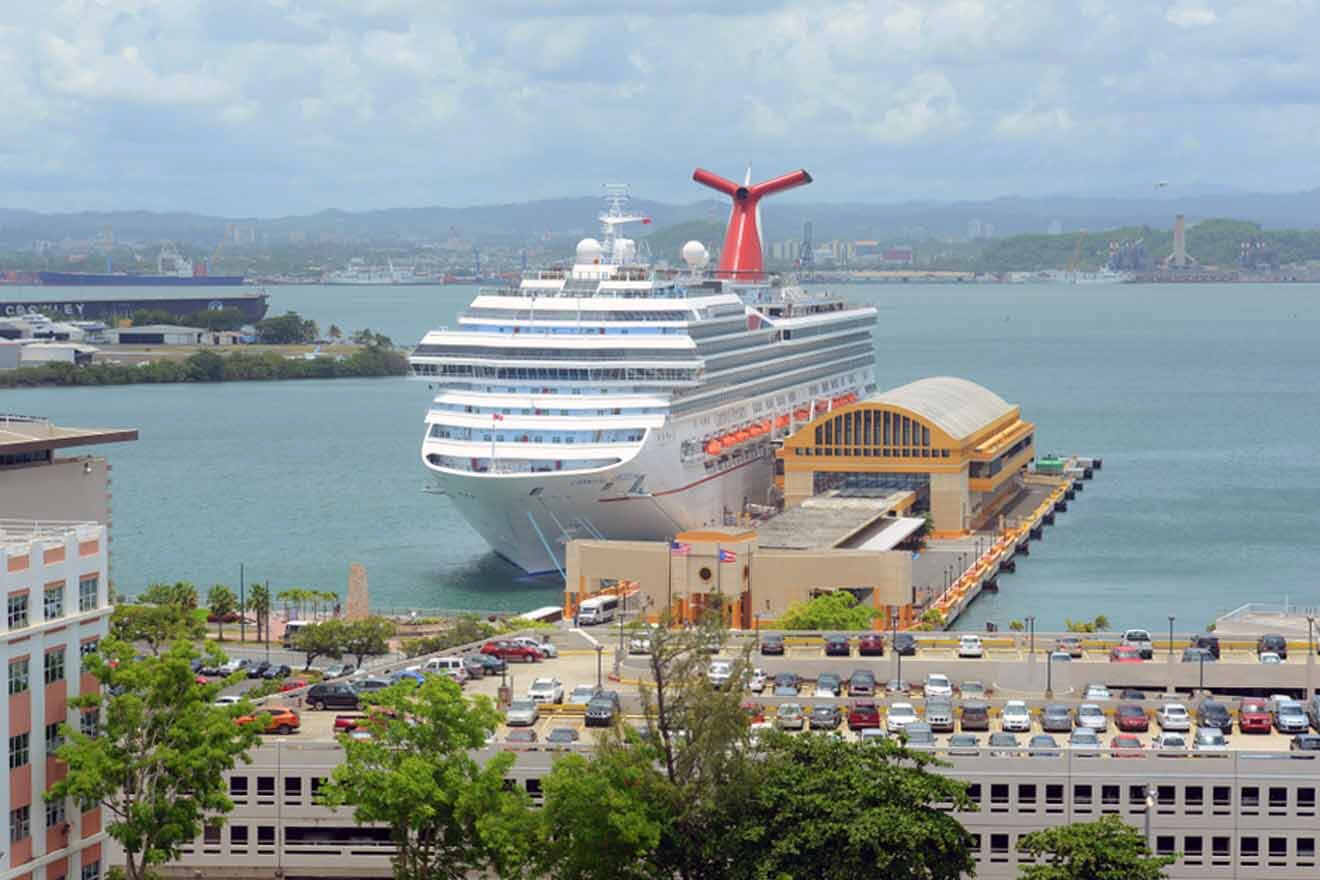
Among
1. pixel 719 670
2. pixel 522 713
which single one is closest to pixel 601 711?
pixel 522 713

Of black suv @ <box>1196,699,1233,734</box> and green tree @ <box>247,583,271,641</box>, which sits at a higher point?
black suv @ <box>1196,699,1233,734</box>

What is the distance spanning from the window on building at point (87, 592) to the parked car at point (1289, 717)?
12363mm

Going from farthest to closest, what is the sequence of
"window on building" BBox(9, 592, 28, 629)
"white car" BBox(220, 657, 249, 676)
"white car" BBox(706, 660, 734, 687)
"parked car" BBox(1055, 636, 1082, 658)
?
1. "white car" BBox(220, 657, 249, 676)
2. "parked car" BBox(1055, 636, 1082, 658)
3. "white car" BBox(706, 660, 734, 687)
4. "window on building" BBox(9, 592, 28, 629)

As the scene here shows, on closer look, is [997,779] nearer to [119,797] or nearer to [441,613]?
[119,797]

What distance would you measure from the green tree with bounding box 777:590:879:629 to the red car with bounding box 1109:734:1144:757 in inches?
579

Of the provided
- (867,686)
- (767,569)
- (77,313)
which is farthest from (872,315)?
(77,313)

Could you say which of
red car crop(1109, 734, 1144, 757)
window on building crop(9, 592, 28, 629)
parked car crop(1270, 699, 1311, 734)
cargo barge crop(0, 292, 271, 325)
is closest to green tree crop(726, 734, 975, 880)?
red car crop(1109, 734, 1144, 757)

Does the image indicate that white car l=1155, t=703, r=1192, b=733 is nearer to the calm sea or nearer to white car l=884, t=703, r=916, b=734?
white car l=884, t=703, r=916, b=734

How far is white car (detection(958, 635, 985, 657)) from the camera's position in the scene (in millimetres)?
29453

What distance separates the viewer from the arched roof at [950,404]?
2301 inches

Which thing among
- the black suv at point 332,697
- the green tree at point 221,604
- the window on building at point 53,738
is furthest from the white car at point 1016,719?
the green tree at point 221,604

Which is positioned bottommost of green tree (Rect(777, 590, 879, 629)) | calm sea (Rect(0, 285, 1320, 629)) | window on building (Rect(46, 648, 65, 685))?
calm sea (Rect(0, 285, 1320, 629))

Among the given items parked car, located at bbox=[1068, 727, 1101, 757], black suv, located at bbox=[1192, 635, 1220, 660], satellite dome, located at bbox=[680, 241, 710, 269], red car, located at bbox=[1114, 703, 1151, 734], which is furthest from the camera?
satellite dome, located at bbox=[680, 241, 710, 269]

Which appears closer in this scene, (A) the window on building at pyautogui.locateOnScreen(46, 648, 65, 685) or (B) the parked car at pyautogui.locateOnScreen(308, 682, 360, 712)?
(A) the window on building at pyautogui.locateOnScreen(46, 648, 65, 685)
